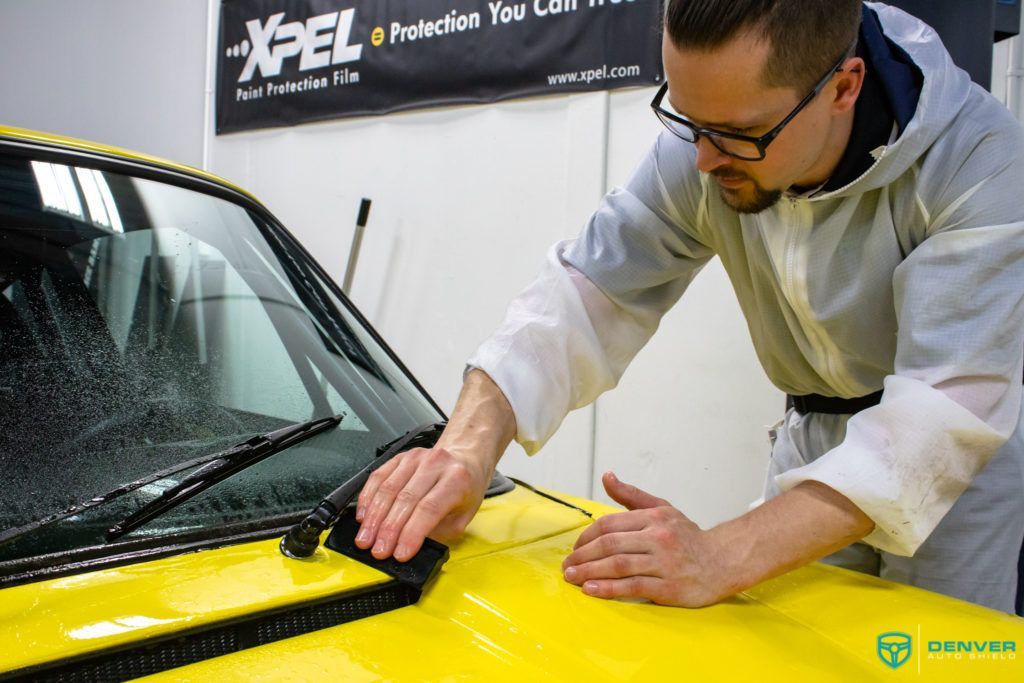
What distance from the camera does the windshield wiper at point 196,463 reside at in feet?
2.94

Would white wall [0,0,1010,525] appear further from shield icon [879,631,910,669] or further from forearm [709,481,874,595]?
shield icon [879,631,910,669]

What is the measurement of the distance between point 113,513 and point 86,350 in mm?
261

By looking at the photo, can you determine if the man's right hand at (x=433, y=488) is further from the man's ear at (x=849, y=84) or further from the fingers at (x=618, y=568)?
the man's ear at (x=849, y=84)

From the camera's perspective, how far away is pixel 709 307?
3018mm

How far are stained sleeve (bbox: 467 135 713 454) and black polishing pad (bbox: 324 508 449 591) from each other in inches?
15.8

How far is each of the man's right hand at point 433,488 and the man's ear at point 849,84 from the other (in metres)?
0.66

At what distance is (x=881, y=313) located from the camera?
4.32ft

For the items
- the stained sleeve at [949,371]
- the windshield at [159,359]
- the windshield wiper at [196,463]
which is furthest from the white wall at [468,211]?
the windshield wiper at [196,463]

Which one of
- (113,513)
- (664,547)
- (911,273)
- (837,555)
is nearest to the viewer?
(113,513)

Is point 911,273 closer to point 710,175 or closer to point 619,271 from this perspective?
point 710,175

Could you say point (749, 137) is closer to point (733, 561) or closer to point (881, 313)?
point (881, 313)

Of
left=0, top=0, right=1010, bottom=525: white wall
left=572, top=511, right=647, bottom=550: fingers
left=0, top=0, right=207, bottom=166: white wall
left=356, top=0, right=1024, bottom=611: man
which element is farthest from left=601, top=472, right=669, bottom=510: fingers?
left=0, top=0, right=207, bottom=166: white wall

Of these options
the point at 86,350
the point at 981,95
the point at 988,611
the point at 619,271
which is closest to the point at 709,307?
the point at 619,271

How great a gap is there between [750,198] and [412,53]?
2.83m
